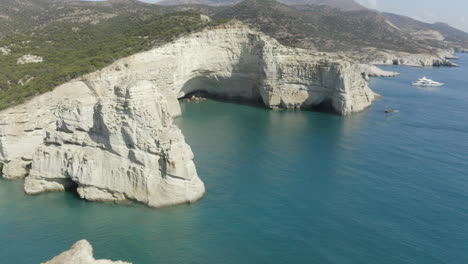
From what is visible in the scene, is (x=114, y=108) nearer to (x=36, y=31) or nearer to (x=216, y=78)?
(x=216, y=78)

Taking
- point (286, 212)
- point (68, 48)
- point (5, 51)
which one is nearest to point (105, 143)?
point (286, 212)

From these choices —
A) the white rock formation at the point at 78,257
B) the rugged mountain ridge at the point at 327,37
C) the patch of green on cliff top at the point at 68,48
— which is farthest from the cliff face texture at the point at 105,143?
the rugged mountain ridge at the point at 327,37

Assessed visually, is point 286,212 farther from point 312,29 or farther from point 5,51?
point 312,29

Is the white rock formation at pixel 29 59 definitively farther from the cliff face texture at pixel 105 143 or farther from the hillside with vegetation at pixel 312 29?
the hillside with vegetation at pixel 312 29

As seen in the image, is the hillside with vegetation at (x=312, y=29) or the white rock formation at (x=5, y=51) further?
the hillside with vegetation at (x=312, y=29)

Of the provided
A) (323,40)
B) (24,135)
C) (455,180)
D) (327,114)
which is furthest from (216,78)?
(323,40)
